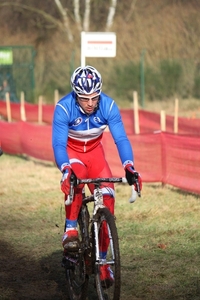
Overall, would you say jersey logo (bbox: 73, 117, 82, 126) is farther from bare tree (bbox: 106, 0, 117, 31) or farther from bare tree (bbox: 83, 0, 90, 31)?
bare tree (bbox: 106, 0, 117, 31)

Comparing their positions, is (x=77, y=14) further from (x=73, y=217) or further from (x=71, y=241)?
(x=71, y=241)

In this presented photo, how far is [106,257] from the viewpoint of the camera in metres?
6.26

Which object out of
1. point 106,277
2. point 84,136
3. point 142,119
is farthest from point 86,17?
point 106,277

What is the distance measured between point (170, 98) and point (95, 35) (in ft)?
→ 54.6

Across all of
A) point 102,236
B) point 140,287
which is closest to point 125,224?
point 140,287

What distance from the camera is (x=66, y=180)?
6.05 meters

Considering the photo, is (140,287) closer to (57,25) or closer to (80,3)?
(57,25)

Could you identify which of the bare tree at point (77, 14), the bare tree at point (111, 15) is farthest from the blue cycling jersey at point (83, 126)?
the bare tree at point (77, 14)

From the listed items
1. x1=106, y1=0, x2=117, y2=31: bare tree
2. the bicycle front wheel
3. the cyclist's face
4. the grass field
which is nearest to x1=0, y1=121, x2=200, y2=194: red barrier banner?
the grass field

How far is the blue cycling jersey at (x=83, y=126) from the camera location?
649cm

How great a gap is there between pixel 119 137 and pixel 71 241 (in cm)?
95

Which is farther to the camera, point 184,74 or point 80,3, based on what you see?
point 80,3

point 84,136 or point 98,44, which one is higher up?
point 84,136

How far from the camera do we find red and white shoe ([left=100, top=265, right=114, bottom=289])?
19.6 ft
